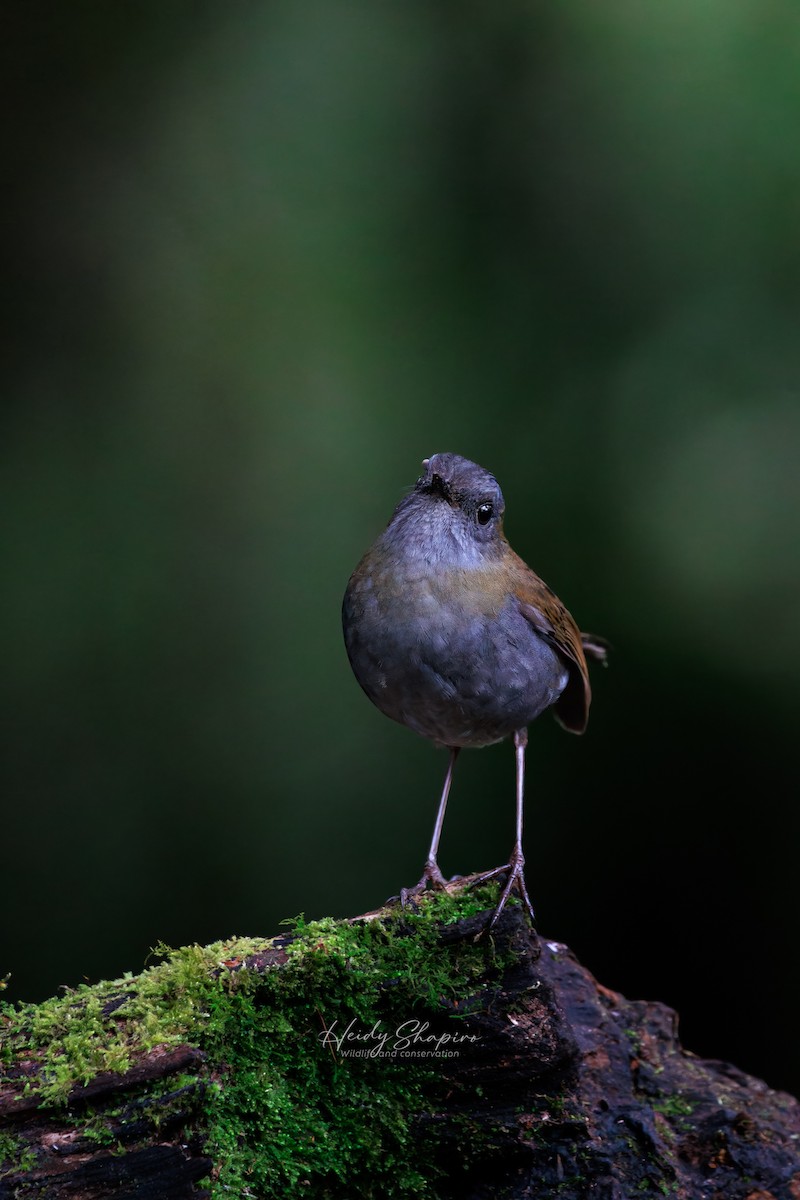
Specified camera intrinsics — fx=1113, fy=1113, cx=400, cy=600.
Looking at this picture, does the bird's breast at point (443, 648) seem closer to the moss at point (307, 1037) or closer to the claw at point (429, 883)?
the claw at point (429, 883)

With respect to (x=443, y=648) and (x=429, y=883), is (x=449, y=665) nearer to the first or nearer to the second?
(x=443, y=648)

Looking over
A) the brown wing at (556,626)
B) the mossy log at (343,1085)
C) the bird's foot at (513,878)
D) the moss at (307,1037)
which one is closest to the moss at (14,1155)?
the mossy log at (343,1085)

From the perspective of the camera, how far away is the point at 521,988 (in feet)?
9.38

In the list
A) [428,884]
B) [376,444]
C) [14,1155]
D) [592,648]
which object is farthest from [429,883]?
[376,444]

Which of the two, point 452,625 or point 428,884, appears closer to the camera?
point 452,625

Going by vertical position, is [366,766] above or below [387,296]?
below

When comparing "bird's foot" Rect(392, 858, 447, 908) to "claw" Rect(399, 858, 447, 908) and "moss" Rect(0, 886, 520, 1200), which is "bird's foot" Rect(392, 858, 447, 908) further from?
"moss" Rect(0, 886, 520, 1200)

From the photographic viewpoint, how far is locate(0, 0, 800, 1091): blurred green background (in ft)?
15.6

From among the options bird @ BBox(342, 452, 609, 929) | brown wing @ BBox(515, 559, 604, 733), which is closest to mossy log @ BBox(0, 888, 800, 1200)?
bird @ BBox(342, 452, 609, 929)

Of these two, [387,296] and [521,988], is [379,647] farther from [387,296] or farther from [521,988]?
[387,296]

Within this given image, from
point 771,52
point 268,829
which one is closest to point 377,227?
point 771,52

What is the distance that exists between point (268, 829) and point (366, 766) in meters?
0.52

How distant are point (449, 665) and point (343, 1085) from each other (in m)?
1.12

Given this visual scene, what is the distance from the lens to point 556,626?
3402 mm
